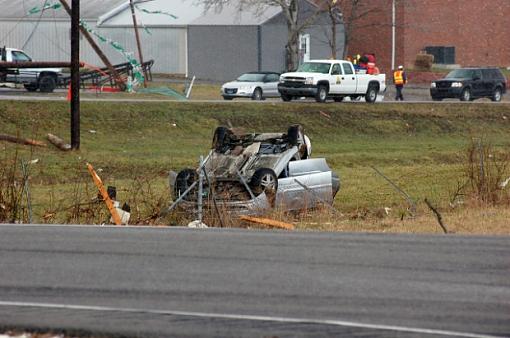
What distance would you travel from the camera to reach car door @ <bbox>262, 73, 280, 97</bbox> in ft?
163

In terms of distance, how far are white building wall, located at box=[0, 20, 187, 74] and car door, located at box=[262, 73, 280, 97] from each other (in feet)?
61.8

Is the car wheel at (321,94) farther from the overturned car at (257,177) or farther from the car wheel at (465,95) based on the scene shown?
the overturned car at (257,177)

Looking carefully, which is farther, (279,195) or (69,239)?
(279,195)

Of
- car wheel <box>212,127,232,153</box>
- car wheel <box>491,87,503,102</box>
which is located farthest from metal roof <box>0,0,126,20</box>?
car wheel <box>212,127,232,153</box>

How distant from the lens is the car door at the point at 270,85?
49.6m

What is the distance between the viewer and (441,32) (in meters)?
72.2

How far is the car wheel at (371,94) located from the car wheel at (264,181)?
95.0 feet

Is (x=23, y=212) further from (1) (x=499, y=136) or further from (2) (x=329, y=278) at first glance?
(1) (x=499, y=136)

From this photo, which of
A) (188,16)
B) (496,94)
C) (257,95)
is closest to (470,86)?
(496,94)

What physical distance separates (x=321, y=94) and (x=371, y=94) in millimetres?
3541

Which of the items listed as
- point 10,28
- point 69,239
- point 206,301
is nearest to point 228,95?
point 10,28

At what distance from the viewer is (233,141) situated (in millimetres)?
19094

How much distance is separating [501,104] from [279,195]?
30.7 metres

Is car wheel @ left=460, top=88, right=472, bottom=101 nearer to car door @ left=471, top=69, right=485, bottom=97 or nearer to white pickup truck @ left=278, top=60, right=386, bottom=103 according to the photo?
car door @ left=471, top=69, right=485, bottom=97
